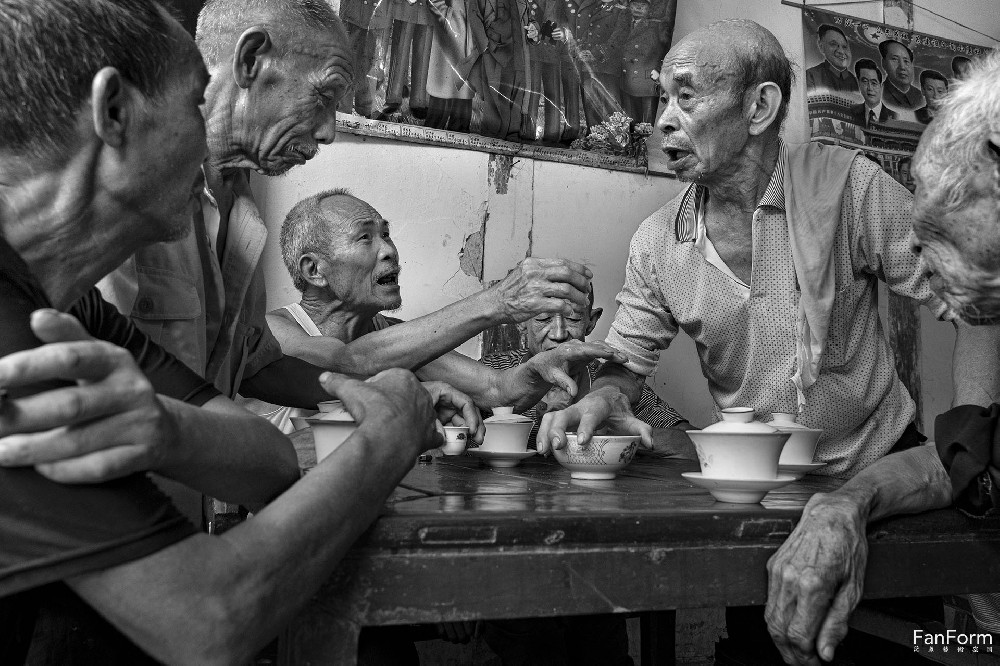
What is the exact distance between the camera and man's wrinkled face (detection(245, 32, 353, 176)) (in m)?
2.15

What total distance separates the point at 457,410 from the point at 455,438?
0.24 ft

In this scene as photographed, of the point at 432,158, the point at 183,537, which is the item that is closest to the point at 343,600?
the point at 183,537

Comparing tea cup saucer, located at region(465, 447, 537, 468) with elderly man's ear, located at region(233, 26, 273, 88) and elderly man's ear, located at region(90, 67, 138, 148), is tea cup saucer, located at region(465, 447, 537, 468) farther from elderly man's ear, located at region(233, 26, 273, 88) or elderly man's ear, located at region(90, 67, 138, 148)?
elderly man's ear, located at region(90, 67, 138, 148)

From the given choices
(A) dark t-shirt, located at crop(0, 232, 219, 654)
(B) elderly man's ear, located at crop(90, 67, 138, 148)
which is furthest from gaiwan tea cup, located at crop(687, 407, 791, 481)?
(B) elderly man's ear, located at crop(90, 67, 138, 148)

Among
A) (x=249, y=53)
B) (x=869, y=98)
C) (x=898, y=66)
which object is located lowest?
(x=249, y=53)

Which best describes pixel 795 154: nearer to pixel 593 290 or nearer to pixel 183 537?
pixel 593 290

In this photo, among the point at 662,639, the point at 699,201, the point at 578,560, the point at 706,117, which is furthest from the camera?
the point at 662,639

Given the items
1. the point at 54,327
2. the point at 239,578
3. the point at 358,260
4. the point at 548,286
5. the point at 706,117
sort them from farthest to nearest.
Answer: the point at 358,260 → the point at 706,117 → the point at 548,286 → the point at 239,578 → the point at 54,327

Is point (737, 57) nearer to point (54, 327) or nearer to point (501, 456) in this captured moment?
point (501, 456)

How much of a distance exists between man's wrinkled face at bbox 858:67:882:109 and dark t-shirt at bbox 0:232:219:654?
15.2 feet

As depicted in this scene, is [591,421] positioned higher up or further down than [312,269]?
further down

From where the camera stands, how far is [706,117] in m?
2.67

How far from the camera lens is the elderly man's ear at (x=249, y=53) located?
209cm

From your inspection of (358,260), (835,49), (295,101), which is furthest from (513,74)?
(295,101)
